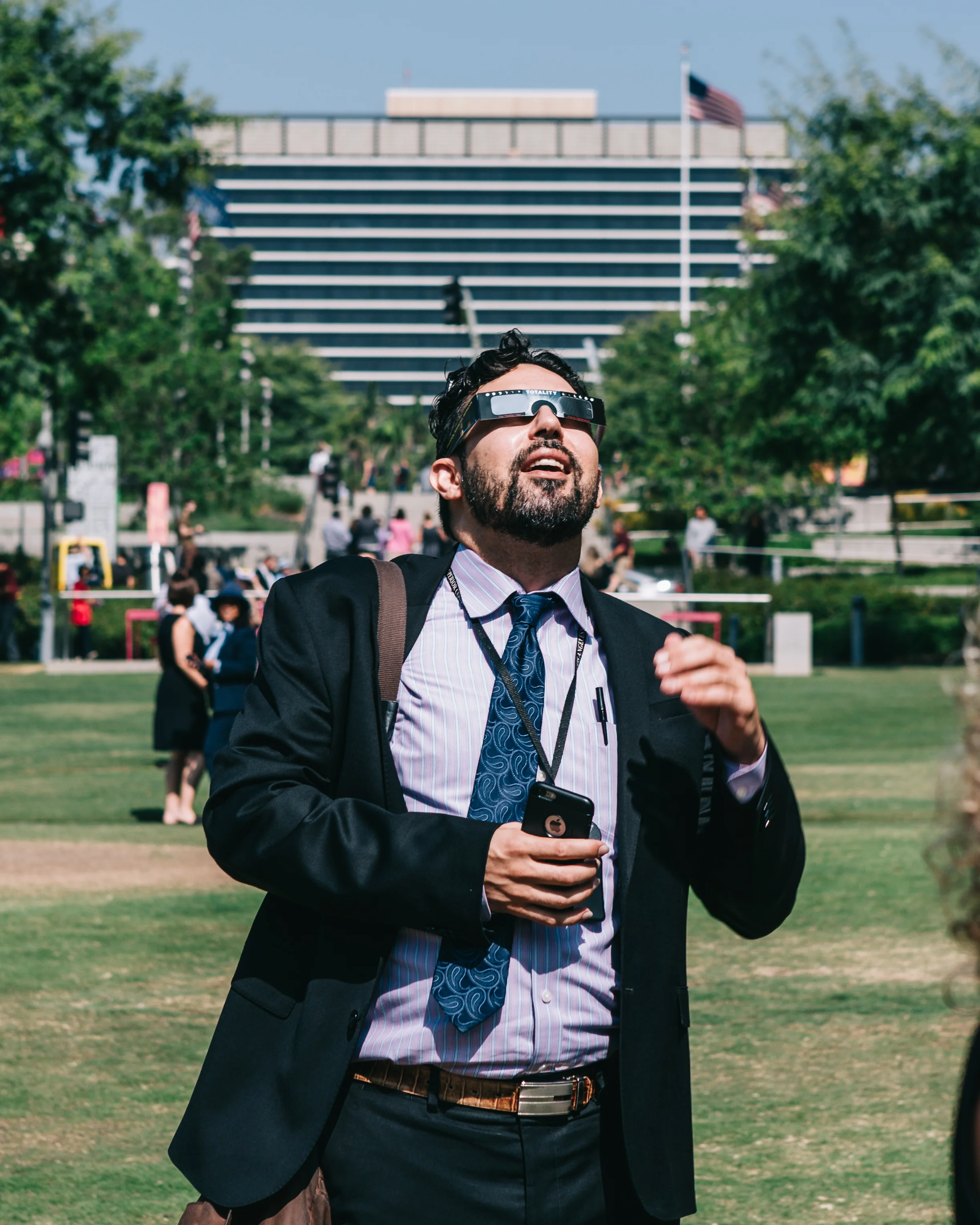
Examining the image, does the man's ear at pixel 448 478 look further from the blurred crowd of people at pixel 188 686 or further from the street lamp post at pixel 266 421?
the street lamp post at pixel 266 421

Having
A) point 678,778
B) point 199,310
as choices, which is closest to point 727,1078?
point 678,778

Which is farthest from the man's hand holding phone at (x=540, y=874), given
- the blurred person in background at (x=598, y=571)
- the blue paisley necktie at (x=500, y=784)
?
the blurred person in background at (x=598, y=571)

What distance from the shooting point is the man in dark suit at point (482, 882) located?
2.63m

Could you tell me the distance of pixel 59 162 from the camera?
89.3ft

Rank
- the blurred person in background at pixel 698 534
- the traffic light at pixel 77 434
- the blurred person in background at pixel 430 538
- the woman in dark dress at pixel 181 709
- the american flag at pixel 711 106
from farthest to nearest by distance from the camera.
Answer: the american flag at pixel 711 106
the blurred person in background at pixel 430 538
the blurred person in background at pixel 698 534
the traffic light at pixel 77 434
the woman in dark dress at pixel 181 709

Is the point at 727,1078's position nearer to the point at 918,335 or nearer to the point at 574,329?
the point at 918,335

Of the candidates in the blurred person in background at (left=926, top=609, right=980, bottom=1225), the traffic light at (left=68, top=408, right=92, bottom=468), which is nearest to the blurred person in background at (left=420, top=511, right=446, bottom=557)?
the traffic light at (left=68, top=408, right=92, bottom=468)

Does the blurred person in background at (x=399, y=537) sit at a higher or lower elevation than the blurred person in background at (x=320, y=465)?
lower

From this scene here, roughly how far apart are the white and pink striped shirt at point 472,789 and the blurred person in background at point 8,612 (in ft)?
94.0

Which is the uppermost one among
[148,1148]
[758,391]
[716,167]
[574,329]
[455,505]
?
[716,167]

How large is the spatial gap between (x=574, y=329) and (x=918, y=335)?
136667 millimetres

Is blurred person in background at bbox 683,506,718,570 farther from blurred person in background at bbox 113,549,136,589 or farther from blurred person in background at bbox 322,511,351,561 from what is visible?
blurred person in background at bbox 113,549,136,589

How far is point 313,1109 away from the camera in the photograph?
2609 millimetres

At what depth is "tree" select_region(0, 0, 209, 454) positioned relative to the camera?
27.2 meters
